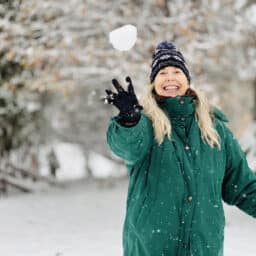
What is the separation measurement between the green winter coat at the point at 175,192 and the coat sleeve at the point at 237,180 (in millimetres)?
196

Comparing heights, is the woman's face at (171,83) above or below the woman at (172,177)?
above

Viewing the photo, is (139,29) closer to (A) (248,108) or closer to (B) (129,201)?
(B) (129,201)

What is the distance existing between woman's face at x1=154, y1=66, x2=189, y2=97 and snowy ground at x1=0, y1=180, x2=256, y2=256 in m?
3.36

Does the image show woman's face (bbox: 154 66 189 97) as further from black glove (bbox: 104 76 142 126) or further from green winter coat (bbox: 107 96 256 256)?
black glove (bbox: 104 76 142 126)

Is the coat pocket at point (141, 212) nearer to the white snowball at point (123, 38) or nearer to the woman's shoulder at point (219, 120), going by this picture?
the woman's shoulder at point (219, 120)

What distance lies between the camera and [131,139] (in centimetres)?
295

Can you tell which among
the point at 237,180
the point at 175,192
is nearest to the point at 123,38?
the point at 237,180

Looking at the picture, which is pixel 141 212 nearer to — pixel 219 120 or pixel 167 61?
pixel 219 120

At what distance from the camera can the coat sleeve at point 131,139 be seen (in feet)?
9.68

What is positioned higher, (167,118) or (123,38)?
(123,38)

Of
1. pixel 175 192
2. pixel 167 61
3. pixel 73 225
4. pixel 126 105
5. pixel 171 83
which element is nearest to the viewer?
pixel 126 105

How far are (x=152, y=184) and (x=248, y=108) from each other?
19.5 metres

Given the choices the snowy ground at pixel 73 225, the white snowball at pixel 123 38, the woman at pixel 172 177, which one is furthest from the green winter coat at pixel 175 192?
the snowy ground at pixel 73 225

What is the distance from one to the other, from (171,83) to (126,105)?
47 cm
